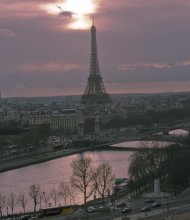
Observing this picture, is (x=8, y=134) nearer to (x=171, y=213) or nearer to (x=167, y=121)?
(x=167, y=121)

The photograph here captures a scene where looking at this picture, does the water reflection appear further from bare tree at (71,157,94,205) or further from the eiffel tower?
the eiffel tower

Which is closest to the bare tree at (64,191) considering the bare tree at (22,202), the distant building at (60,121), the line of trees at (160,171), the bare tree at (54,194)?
the bare tree at (54,194)

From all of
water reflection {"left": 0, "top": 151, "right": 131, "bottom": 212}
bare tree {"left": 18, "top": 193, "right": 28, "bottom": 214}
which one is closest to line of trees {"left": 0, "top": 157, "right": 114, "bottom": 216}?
bare tree {"left": 18, "top": 193, "right": 28, "bottom": 214}

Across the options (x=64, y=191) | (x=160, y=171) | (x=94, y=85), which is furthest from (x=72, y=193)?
(x=94, y=85)

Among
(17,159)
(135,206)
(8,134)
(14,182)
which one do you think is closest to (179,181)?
(135,206)

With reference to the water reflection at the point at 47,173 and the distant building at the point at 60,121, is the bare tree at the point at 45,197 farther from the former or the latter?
the distant building at the point at 60,121

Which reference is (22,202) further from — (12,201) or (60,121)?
(60,121)
